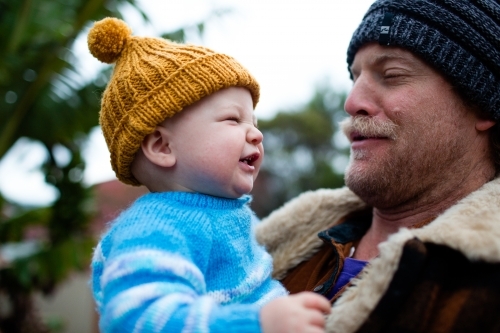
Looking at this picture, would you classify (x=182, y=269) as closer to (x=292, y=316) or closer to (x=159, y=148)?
(x=292, y=316)

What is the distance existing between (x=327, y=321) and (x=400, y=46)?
1227 mm

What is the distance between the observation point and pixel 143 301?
1233 mm

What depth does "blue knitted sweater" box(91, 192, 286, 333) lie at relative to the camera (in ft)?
4.02

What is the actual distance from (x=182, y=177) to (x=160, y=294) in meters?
0.49

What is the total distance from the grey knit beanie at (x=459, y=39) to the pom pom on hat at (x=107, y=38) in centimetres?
106

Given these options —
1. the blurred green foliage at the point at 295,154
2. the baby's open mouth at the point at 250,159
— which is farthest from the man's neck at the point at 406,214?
the blurred green foliage at the point at 295,154

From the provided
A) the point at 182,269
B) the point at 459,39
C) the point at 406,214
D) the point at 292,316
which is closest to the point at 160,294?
the point at 182,269

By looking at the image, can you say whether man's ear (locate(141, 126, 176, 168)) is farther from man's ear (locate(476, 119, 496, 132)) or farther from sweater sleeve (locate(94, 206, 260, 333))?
man's ear (locate(476, 119, 496, 132))

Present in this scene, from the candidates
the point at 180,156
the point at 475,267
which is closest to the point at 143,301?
the point at 180,156

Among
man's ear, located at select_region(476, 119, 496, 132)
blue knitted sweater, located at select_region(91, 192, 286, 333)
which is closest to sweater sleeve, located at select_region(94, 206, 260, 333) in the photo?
blue knitted sweater, located at select_region(91, 192, 286, 333)

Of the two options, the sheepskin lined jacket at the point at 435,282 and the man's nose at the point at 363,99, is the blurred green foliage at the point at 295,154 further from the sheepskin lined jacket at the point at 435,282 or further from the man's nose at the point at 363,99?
the sheepskin lined jacket at the point at 435,282

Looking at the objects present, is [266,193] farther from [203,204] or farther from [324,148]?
[203,204]

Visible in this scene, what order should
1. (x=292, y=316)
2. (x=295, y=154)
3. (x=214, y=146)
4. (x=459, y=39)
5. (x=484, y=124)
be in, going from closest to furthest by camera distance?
(x=292, y=316)
(x=214, y=146)
(x=459, y=39)
(x=484, y=124)
(x=295, y=154)

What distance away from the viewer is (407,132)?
2086mm
